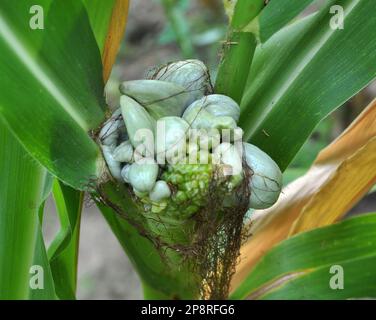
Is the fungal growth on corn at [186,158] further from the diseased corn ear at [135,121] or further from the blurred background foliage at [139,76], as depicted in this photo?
the blurred background foliage at [139,76]

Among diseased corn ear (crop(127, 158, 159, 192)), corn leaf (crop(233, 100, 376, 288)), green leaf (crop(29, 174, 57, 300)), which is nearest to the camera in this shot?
diseased corn ear (crop(127, 158, 159, 192))

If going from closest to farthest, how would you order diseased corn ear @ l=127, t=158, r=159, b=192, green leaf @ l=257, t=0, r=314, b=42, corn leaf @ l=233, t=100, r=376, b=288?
diseased corn ear @ l=127, t=158, r=159, b=192, green leaf @ l=257, t=0, r=314, b=42, corn leaf @ l=233, t=100, r=376, b=288

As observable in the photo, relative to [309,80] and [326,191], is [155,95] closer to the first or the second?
[309,80]

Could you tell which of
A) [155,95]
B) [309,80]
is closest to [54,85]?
[155,95]

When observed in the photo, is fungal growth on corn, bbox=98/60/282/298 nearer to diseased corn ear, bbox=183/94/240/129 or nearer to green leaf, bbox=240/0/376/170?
diseased corn ear, bbox=183/94/240/129

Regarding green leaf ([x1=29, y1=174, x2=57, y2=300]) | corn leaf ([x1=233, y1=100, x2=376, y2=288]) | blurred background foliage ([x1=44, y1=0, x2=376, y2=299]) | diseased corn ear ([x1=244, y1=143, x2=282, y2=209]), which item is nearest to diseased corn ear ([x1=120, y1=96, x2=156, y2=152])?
diseased corn ear ([x1=244, y1=143, x2=282, y2=209])

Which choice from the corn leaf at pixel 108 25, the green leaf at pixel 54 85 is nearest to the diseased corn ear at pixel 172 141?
the green leaf at pixel 54 85
